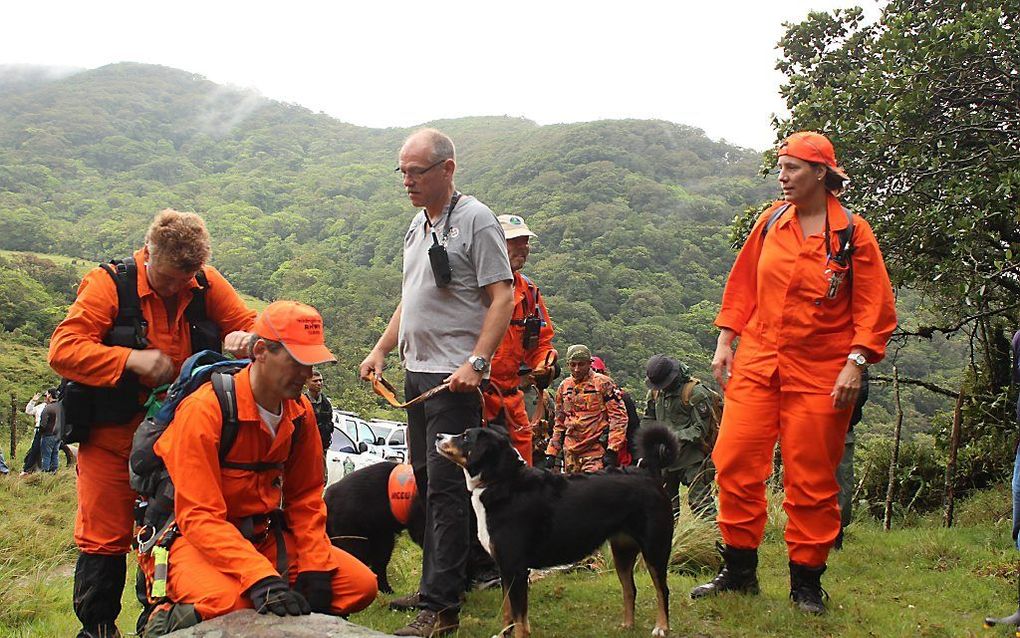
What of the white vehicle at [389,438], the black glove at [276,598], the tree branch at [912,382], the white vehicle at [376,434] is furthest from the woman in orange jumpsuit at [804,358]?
the white vehicle at [389,438]

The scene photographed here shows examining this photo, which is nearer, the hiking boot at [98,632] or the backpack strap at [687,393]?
the hiking boot at [98,632]

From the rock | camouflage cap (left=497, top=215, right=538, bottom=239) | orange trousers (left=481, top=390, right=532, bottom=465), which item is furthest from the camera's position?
camouflage cap (left=497, top=215, right=538, bottom=239)

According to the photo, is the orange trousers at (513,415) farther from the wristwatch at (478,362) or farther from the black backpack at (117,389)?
the black backpack at (117,389)

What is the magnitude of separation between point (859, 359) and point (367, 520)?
2994 millimetres

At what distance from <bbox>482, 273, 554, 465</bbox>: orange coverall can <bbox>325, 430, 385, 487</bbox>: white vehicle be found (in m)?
11.2

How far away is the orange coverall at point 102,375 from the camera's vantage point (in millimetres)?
3697

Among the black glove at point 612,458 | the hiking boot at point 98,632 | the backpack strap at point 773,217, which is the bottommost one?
the black glove at point 612,458

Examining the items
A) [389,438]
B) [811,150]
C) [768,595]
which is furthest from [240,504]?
[389,438]

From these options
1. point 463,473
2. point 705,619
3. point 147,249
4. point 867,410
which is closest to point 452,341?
point 463,473

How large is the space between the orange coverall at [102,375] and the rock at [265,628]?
3.62 ft

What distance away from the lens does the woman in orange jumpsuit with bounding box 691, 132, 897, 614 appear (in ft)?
14.0

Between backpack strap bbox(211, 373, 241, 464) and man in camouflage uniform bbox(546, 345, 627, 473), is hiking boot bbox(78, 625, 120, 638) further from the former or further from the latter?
man in camouflage uniform bbox(546, 345, 627, 473)

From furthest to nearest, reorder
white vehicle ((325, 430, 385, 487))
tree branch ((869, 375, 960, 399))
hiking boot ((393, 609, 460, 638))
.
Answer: white vehicle ((325, 430, 385, 487)) → tree branch ((869, 375, 960, 399)) → hiking boot ((393, 609, 460, 638))

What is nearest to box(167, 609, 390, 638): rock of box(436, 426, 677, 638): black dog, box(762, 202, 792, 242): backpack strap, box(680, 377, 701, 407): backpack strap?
box(436, 426, 677, 638): black dog
